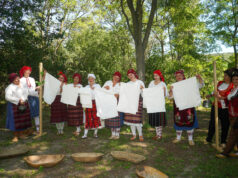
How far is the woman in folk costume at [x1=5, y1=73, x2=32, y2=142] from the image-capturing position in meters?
5.47

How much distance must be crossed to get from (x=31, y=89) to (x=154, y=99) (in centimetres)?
389

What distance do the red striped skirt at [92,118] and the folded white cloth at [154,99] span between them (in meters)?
1.56

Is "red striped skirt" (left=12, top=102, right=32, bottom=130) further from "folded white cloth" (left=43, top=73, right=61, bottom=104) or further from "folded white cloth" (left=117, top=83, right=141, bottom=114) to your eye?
"folded white cloth" (left=117, top=83, right=141, bottom=114)

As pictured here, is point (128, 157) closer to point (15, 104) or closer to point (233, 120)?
point (233, 120)

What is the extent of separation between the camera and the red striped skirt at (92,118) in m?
5.67

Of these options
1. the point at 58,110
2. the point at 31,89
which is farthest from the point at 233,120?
the point at 31,89

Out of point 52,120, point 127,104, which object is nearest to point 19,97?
point 52,120

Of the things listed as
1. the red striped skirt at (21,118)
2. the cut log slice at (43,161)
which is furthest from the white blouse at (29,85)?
the cut log slice at (43,161)

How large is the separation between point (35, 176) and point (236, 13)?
1490 cm

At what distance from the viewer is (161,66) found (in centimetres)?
1305

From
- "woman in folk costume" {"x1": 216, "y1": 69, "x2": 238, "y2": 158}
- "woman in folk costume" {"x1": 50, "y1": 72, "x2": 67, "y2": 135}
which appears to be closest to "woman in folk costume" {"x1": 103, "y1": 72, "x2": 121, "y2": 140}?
"woman in folk costume" {"x1": 50, "y1": 72, "x2": 67, "y2": 135}

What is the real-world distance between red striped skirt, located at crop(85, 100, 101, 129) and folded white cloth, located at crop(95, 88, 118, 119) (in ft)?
0.88

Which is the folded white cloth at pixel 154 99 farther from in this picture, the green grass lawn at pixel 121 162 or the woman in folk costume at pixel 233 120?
the woman in folk costume at pixel 233 120

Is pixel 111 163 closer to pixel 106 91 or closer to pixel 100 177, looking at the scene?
pixel 100 177
